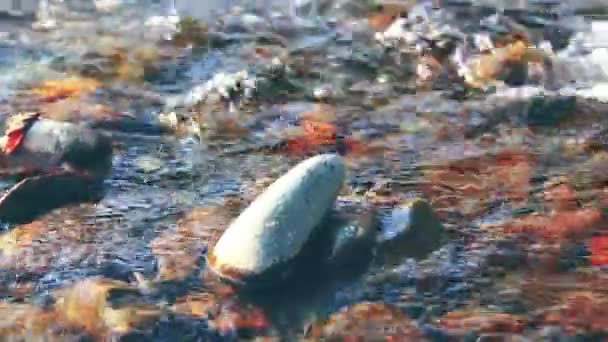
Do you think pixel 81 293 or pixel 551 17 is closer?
pixel 81 293

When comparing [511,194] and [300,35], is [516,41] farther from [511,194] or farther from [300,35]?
[511,194]

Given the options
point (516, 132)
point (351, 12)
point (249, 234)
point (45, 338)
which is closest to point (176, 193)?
point (249, 234)

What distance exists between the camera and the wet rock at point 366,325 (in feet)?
12.6

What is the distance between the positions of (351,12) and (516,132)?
3110 millimetres

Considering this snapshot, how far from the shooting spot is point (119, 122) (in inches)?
236

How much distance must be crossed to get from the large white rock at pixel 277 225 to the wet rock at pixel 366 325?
363mm

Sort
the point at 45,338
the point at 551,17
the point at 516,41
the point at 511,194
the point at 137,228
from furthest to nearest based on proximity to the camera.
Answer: the point at 551,17 < the point at 516,41 < the point at 511,194 < the point at 137,228 < the point at 45,338

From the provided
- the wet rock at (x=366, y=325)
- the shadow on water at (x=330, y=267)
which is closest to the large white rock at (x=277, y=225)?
the shadow on water at (x=330, y=267)

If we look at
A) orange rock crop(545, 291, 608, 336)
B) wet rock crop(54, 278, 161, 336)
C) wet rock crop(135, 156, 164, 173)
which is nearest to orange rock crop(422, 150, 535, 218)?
orange rock crop(545, 291, 608, 336)

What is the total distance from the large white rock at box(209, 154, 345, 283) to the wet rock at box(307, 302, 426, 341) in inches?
14.3

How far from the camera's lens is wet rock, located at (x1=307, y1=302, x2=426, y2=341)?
383cm

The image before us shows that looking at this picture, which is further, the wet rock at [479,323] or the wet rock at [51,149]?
the wet rock at [51,149]

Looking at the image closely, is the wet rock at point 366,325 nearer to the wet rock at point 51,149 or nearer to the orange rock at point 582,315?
the orange rock at point 582,315

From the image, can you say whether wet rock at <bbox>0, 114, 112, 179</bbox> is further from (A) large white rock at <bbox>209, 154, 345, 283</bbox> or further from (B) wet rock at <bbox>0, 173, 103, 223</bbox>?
(A) large white rock at <bbox>209, 154, 345, 283</bbox>
